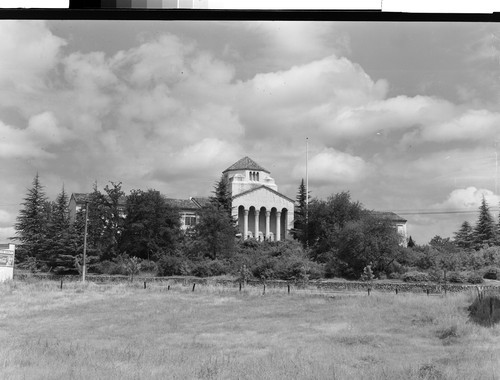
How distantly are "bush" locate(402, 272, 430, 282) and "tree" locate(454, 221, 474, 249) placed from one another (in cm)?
23

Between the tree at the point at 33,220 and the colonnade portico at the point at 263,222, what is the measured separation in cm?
91

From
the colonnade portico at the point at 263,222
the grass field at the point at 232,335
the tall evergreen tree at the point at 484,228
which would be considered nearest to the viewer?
the grass field at the point at 232,335

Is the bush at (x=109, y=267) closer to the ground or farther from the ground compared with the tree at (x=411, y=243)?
closer to the ground

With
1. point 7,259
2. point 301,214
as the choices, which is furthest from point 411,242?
point 7,259

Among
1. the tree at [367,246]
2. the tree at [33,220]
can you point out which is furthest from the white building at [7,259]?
the tree at [367,246]

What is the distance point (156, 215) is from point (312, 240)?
76 cm

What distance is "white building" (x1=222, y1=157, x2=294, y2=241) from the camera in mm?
2223

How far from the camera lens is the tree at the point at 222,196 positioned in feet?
7.38

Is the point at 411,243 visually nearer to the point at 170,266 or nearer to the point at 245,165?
the point at 245,165

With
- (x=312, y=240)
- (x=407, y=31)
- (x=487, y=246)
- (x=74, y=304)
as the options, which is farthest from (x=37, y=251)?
(x=487, y=246)

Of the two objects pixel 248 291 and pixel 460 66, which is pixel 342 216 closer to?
pixel 248 291

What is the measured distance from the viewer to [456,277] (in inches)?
90.1

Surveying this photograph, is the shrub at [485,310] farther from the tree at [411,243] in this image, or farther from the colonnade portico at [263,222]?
the colonnade portico at [263,222]

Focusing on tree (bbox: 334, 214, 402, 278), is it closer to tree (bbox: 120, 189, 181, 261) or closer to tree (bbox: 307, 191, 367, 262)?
tree (bbox: 307, 191, 367, 262)
